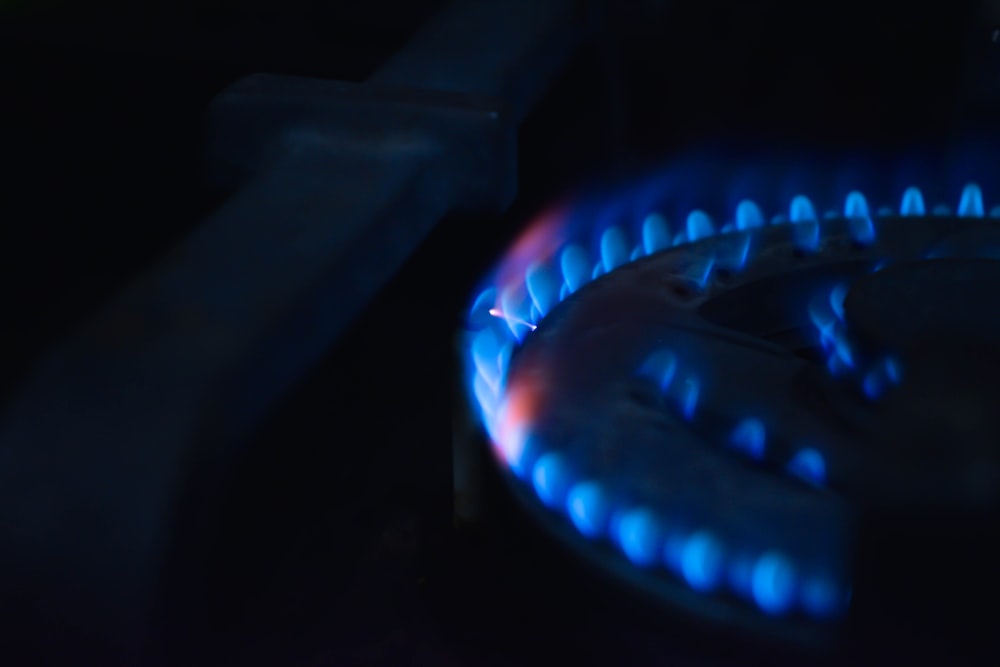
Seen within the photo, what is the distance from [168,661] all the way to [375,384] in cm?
36

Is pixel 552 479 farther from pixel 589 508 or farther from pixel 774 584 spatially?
pixel 774 584

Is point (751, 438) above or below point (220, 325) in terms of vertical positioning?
below

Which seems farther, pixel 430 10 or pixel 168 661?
pixel 430 10

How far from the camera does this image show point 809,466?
70 centimetres

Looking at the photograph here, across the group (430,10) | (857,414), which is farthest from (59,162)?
(857,414)

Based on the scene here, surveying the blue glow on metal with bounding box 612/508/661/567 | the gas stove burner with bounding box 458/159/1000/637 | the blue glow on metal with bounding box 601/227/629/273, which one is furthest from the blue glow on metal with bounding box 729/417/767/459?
the blue glow on metal with bounding box 601/227/629/273

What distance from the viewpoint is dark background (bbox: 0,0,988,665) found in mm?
764

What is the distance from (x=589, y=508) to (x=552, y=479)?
3cm

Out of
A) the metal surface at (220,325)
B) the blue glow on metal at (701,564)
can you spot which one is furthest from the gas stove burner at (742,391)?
the metal surface at (220,325)

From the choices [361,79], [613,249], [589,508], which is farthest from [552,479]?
[361,79]

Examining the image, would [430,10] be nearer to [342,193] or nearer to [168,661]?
[342,193]

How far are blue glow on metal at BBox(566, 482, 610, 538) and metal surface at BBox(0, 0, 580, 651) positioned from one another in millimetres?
164

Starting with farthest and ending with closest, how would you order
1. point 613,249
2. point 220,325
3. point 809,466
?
point 613,249, point 809,466, point 220,325

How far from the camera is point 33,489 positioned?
539 mm
